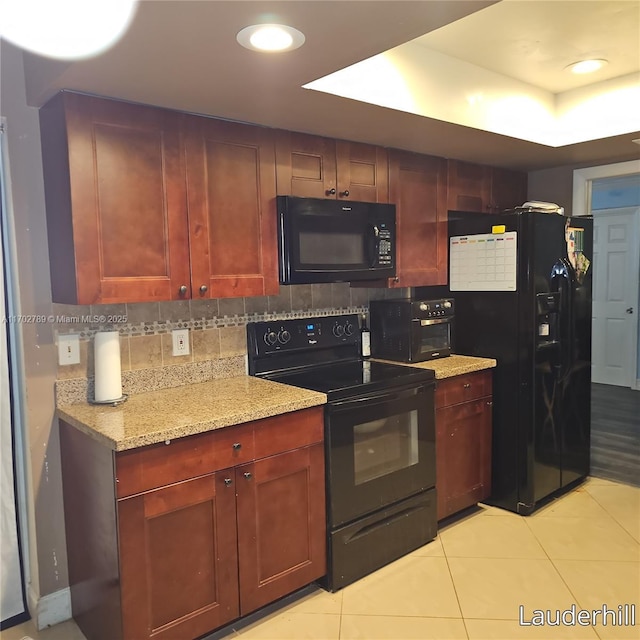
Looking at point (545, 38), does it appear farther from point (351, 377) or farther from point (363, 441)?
point (363, 441)

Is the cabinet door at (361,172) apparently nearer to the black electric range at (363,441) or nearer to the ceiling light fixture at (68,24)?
the black electric range at (363,441)

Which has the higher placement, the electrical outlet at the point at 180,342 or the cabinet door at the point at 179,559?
the electrical outlet at the point at 180,342

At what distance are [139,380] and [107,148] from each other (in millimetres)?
969

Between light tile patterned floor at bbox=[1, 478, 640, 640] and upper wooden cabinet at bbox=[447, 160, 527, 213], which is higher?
upper wooden cabinet at bbox=[447, 160, 527, 213]

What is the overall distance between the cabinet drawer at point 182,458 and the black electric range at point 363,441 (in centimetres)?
43

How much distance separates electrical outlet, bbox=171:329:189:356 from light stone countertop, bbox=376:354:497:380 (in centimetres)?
115

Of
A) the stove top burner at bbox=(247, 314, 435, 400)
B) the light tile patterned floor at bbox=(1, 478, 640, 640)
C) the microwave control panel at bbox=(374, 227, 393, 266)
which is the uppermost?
the microwave control panel at bbox=(374, 227, 393, 266)

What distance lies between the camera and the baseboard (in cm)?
222

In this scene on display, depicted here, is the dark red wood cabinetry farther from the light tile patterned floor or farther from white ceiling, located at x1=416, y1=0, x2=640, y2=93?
the light tile patterned floor

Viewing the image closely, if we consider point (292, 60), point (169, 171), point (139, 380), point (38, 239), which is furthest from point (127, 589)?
point (292, 60)

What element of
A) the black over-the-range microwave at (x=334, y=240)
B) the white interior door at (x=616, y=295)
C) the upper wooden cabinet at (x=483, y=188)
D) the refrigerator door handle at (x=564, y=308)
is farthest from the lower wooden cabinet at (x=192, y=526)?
the white interior door at (x=616, y=295)

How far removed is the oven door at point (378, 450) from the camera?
7.73ft

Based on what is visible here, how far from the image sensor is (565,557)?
104 inches

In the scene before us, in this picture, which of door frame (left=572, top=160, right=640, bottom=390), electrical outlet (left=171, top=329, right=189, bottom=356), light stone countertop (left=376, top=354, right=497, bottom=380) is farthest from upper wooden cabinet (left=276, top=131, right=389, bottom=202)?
door frame (left=572, top=160, right=640, bottom=390)
